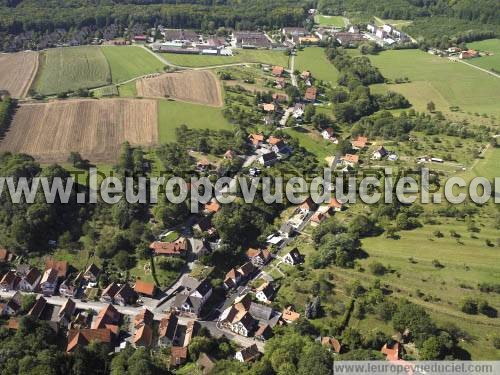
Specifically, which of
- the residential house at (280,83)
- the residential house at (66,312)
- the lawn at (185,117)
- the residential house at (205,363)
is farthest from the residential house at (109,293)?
the residential house at (280,83)

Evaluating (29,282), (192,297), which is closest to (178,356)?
(192,297)

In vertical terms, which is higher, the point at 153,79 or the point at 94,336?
the point at 153,79

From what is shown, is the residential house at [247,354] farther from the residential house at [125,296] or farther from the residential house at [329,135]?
the residential house at [329,135]

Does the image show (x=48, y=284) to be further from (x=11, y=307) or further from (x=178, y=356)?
(x=178, y=356)

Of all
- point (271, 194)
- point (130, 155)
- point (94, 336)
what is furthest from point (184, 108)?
point (94, 336)

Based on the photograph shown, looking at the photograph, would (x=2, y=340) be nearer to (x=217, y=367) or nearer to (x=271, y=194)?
(x=217, y=367)

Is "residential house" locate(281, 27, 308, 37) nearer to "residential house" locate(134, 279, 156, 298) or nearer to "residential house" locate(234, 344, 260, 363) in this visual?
"residential house" locate(134, 279, 156, 298)
